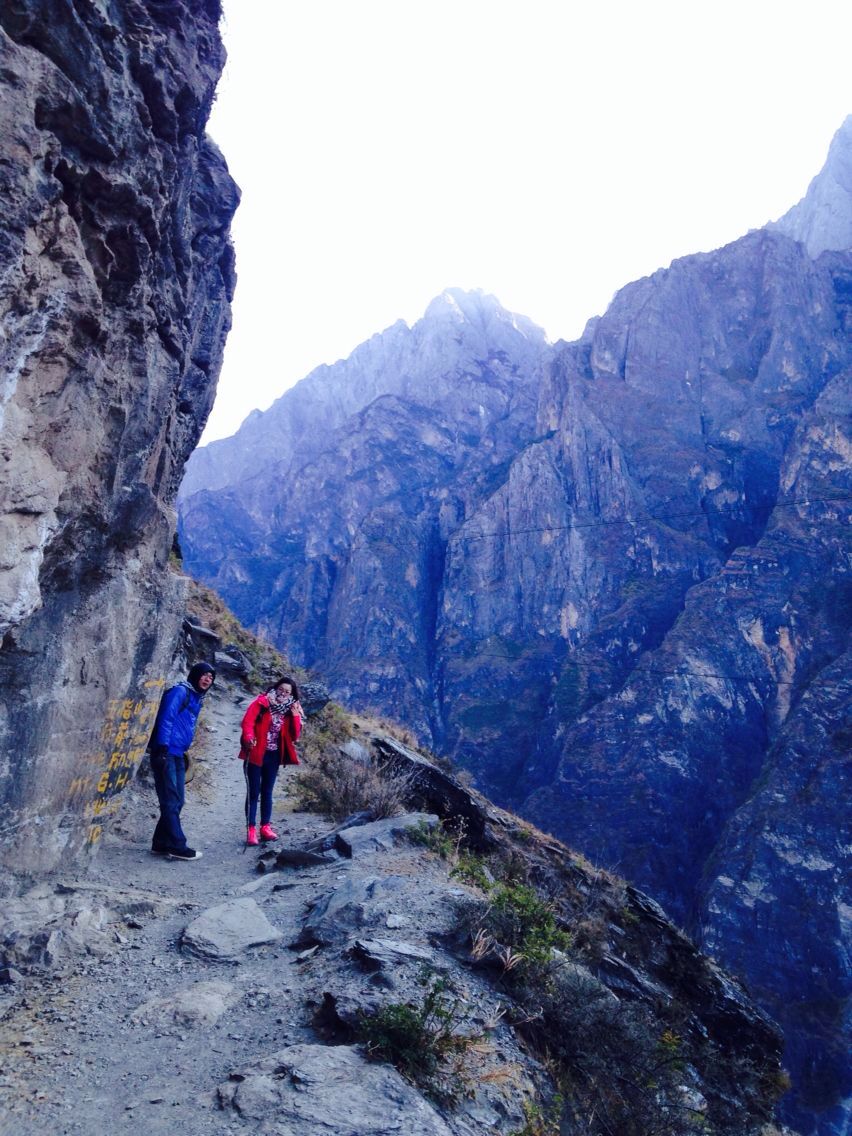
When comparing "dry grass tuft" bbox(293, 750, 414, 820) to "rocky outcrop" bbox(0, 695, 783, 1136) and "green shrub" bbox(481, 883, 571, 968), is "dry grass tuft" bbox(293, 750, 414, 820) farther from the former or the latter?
"green shrub" bbox(481, 883, 571, 968)

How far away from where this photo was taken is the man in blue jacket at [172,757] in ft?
21.7

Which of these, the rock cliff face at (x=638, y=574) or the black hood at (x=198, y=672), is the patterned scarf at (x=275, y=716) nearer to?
the black hood at (x=198, y=672)

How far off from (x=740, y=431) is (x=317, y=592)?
63.9m

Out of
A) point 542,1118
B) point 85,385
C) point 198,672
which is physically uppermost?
point 85,385

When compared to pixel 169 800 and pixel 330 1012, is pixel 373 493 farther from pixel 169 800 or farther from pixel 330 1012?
pixel 330 1012

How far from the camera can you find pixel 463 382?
401ft

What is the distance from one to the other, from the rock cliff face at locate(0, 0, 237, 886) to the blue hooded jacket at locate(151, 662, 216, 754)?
0.15 m

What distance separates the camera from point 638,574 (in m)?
82.9

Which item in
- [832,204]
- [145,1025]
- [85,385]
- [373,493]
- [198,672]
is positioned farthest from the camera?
[373,493]

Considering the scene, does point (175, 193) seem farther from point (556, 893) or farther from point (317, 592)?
point (317, 592)

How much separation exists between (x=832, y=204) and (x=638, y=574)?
73586mm

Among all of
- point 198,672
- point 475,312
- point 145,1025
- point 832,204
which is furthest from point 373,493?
point 145,1025

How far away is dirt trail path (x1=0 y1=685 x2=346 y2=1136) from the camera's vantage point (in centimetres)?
310

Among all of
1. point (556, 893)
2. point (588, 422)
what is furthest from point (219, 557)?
point (556, 893)
